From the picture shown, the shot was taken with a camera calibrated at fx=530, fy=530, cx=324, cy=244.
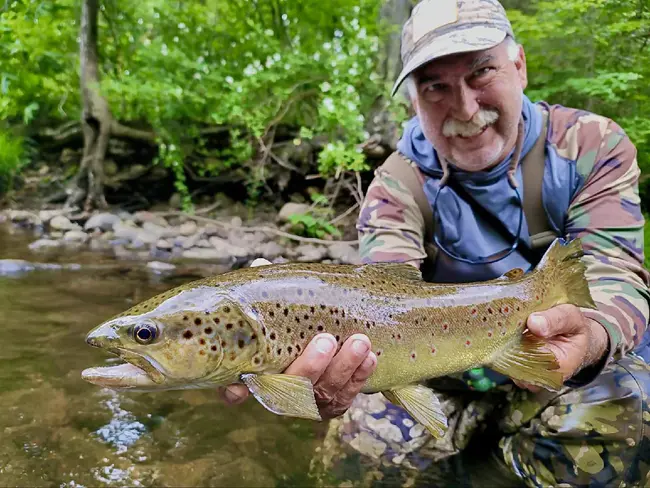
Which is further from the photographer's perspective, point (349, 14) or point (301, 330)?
point (349, 14)

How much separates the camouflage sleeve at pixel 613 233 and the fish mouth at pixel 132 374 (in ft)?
5.02

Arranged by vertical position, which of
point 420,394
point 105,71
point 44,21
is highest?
point 44,21

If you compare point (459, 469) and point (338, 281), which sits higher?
point (338, 281)

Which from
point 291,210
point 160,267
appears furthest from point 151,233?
point 291,210

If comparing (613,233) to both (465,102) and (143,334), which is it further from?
(143,334)

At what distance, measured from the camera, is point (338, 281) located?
65.1 inches

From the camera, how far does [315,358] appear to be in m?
1.53

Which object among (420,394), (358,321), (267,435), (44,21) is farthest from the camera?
(44,21)

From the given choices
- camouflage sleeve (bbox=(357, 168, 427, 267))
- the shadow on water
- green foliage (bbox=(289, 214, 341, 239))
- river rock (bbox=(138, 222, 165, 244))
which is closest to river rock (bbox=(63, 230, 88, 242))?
river rock (bbox=(138, 222, 165, 244))

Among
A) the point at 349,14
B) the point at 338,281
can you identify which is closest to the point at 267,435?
the point at 338,281

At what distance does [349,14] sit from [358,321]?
32.4 ft

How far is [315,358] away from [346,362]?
0.11 m

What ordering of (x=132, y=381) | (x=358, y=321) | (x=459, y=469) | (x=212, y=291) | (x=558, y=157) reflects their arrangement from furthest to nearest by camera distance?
(x=459, y=469), (x=558, y=157), (x=358, y=321), (x=212, y=291), (x=132, y=381)

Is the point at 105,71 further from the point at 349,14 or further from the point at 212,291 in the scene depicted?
the point at 212,291
